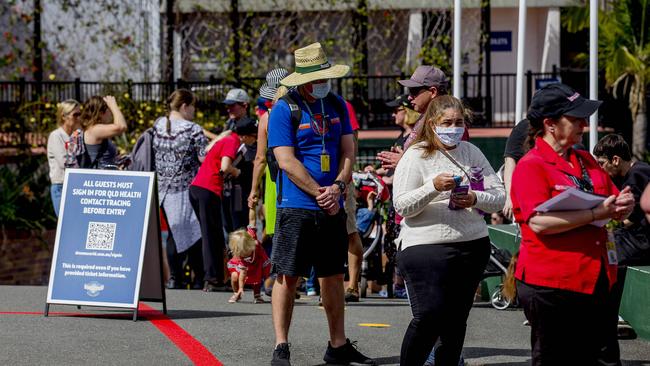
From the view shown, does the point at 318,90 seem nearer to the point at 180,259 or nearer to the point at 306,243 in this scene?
the point at 306,243

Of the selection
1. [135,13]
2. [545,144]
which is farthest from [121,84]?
[545,144]

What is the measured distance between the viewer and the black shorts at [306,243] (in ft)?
25.9

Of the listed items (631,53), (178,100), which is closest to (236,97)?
(178,100)

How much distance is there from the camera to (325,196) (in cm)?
786

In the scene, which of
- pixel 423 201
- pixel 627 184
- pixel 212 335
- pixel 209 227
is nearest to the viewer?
pixel 423 201

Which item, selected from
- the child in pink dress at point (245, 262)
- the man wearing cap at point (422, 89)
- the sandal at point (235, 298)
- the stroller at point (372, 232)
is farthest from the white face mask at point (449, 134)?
the stroller at point (372, 232)

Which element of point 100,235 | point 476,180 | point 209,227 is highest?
point 476,180

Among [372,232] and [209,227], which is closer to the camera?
[372,232]

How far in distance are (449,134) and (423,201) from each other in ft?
1.37

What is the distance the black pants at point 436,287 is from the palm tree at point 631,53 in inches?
605

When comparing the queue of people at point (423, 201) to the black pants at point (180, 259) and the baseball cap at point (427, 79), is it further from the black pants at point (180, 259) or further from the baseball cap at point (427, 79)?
the black pants at point (180, 259)

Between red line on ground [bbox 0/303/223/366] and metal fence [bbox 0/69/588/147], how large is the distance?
8668 millimetres

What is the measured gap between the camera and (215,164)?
1303 centimetres

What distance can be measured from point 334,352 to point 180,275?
576cm
